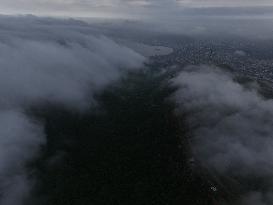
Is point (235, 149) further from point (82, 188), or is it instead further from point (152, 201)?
point (82, 188)

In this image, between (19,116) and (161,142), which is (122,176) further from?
(19,116)

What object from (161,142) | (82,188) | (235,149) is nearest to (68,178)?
(82,188)

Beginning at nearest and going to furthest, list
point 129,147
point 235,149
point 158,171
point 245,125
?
point 158,171
point 235,149
point 129,147
point 245,125

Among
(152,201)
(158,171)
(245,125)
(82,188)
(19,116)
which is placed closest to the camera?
(152,201)

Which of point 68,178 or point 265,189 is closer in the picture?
point 265,189

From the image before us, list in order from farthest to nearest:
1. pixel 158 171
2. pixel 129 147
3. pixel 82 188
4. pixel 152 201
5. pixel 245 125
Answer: pixel 245 125 < pixel 129 147 < pixel 158 171 < pixel 82 188 < pixel 152 201

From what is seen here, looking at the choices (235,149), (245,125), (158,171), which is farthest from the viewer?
(245,125)

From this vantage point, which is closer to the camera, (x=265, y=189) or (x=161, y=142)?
(x=265, y=189)

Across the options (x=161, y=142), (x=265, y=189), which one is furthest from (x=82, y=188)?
(x=265, y=189)

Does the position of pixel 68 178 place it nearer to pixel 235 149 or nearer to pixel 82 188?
pixel 82 188
